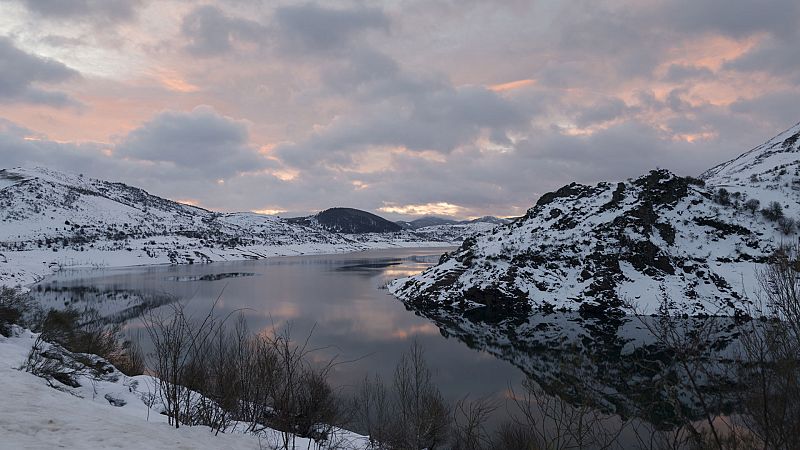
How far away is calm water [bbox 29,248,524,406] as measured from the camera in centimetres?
2680

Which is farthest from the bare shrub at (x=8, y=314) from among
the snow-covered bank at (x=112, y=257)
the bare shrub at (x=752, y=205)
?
the bare shrub at (x=752, y=205)

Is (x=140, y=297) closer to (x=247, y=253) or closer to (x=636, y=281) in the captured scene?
Result: (x=636, y=281)

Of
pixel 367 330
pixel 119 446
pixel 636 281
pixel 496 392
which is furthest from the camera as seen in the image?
pixel 636 281

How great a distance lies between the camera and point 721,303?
4344 centimetres

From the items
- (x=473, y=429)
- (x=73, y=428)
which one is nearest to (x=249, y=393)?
(x=473, y=429)

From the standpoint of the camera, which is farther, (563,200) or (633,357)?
(563,200)

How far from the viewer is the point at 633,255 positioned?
51.1 m

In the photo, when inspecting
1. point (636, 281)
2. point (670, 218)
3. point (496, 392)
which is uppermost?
point (670, 218)

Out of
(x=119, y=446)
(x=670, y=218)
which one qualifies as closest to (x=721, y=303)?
(x=670, y=218)

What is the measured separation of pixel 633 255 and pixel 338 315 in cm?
3623

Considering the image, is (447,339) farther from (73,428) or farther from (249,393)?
(73,428)

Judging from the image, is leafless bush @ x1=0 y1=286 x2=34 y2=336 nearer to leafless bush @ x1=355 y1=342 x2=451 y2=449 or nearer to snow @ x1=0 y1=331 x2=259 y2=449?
snow @ x1=0 y1=331 x2=259 y2=449

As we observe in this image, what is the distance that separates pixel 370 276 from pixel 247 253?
336 feet

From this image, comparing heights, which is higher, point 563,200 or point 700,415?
point 563,200
